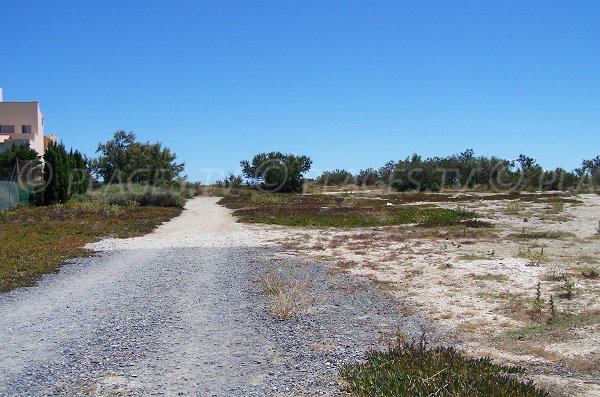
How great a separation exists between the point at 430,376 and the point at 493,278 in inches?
263

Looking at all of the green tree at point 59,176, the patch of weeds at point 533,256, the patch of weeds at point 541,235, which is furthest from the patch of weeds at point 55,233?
the patch of weeds at point 541,235

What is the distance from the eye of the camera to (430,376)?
191 inches

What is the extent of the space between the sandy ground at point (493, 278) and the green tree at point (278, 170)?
146ft

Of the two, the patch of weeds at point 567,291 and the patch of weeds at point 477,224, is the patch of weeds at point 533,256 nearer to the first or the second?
the patch of weeds at point 567,291

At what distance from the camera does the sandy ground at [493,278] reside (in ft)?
20.3

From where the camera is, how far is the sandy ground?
6.19 metres

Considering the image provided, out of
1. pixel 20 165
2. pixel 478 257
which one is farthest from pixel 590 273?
pixel 20 165

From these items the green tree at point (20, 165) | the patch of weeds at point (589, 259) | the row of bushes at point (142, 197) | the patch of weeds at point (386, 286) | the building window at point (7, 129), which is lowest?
the patch of weeds at point (386, 286)

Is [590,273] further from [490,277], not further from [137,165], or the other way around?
[137,165]

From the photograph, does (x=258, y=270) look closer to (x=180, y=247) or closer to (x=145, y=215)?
(x=180, y=247)

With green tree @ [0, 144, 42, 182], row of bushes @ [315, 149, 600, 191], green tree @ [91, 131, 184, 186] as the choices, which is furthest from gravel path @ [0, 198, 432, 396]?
row of bushes @ [315, 149, 600, 191]

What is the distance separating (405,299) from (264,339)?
11.2 feet

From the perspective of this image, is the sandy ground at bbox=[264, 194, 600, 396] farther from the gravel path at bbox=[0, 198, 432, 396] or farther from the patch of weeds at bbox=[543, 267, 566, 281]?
the gravel path at bbox=[0, 198, 432, 396]

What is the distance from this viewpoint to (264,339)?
6.89 m
